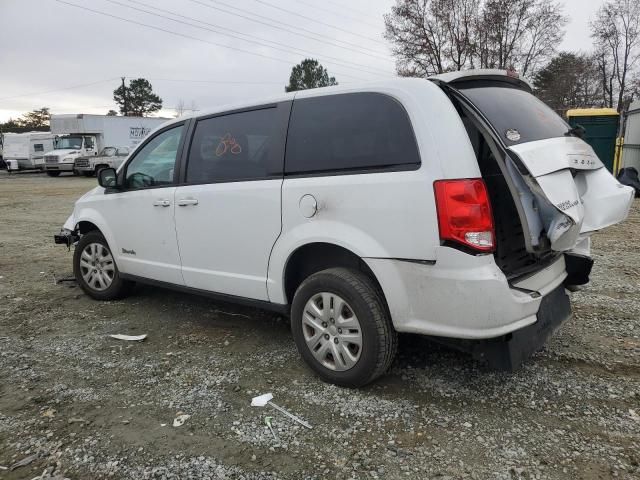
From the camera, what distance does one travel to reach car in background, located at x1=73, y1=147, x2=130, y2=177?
26.9 m

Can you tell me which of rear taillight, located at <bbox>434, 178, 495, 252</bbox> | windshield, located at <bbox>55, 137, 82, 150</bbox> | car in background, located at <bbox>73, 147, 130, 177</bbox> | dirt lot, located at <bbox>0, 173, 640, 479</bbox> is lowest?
dirt lot, located at <bbox>0, 173, 640, 479</bbox>

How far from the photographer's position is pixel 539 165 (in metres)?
2.64

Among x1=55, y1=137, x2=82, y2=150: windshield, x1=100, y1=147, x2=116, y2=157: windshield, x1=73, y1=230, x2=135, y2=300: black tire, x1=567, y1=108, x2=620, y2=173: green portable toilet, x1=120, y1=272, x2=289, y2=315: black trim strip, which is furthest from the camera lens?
x1=55, y1=137, x2=82, y2=150: windshield

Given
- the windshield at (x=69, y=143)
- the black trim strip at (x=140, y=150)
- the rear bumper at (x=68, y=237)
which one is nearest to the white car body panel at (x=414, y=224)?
the black trim strip at (x=140, y=150)

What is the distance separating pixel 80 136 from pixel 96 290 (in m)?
26.7

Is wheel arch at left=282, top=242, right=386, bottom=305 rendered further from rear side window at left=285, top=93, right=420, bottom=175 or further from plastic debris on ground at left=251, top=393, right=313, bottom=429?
plastic debris on ground at left=251, top=393, right=313, bottom=429

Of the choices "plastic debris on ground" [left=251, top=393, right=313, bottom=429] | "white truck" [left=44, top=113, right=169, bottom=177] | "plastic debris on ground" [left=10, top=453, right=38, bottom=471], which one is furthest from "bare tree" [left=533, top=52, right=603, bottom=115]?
"plastic debris on ground" [left=10, top=453, right=38, bottom=471]

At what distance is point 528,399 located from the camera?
2936 millimetres

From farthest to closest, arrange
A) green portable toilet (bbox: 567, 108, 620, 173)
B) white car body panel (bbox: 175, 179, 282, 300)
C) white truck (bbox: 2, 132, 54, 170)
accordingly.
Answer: white truck (bbox: 2, 132, 54, 170), green portable toilet (bbox: 567, 108, 620, 173), white car body panel (bbox: 175, 179, 282, 300)

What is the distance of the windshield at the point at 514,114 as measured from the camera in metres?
2.82

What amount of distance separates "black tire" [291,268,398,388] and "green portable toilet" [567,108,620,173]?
14.5 meters

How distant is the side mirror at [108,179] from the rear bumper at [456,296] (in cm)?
285

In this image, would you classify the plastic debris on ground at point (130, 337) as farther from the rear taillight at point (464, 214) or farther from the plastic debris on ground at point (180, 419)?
the rear taillight at point (464, 214)

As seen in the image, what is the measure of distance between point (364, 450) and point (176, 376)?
148 centimetres
